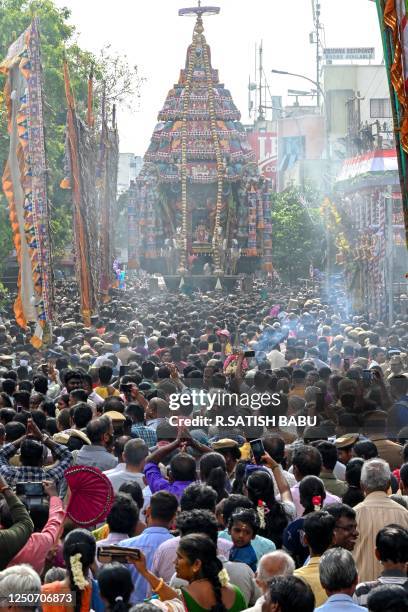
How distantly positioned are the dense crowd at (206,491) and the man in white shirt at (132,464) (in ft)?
0.04

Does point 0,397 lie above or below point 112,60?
below

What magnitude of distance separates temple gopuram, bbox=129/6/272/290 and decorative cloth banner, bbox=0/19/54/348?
3090 cm

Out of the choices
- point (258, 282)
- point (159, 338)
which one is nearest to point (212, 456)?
point (159, 338)

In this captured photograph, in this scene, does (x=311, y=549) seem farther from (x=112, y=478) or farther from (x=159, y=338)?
(x=159, y=338)

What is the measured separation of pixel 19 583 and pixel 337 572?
4.88 ft

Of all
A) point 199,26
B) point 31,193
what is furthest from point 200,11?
point 31,193

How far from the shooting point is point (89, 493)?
7.26m

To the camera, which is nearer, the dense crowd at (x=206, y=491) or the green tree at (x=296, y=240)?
the dense crowd at (x=206, y=491)

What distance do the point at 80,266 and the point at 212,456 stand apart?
16.1 metres

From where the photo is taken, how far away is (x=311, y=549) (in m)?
6.70

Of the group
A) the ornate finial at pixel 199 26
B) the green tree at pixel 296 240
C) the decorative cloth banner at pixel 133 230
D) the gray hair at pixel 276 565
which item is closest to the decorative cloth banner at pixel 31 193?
the gray hair at pixel 276 565

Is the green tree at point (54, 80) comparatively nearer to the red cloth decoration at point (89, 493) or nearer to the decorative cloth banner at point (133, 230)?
the decorative cloth banner at point (133, 230)

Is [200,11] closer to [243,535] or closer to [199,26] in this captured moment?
[199,26]

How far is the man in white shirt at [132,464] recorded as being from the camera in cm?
866
